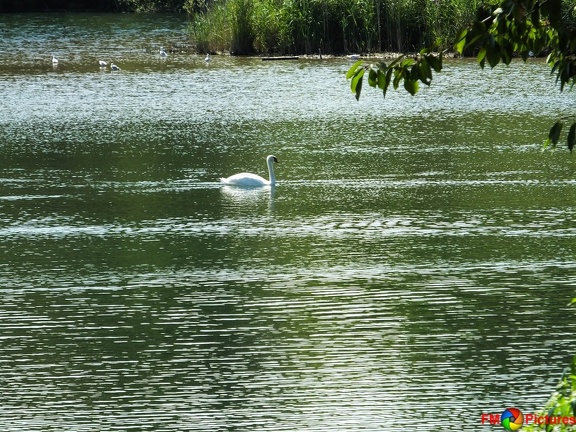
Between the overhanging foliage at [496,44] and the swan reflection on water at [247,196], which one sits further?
the swan reflection on water at [247,196]

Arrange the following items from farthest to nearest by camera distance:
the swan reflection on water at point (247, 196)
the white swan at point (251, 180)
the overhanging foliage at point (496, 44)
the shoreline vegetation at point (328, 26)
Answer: the shoreline vegetation at point (328, 26) < the white swan at point (251, 180) < the swan reflection on water at point (247, 196) < the overhanging foliage at point (496, 44)

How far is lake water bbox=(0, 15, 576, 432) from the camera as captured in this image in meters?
8.47

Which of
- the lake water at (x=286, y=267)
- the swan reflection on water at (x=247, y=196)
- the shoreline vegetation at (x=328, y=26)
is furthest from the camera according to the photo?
the shoreline vegetation at (x=328, y=26)

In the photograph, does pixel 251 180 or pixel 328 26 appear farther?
pixel 328 26

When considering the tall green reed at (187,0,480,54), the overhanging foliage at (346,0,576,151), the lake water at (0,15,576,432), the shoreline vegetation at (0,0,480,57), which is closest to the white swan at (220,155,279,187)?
the lake water at (0,15,576,432)

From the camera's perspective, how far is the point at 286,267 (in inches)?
479

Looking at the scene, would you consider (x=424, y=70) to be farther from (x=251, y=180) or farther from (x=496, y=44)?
(x=251, y=180)

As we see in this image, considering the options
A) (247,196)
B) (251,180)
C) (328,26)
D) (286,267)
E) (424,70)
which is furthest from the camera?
(328,26)

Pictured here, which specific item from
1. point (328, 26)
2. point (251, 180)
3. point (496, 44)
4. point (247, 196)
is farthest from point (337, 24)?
point (496, 44)

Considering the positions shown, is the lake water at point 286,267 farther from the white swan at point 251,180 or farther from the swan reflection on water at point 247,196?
the white swan at point 251,180

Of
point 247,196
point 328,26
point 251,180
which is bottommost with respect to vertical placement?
point 247,196

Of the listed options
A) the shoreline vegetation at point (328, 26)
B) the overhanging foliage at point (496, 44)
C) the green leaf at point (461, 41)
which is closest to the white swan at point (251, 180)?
the overhanging foliage at point (496, 44)

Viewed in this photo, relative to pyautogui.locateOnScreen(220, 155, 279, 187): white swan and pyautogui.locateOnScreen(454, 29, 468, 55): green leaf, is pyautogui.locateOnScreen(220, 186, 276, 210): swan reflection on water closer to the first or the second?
pyautogui.locateOnScreen(220, 155, 279, 187): white swan

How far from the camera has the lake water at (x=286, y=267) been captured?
847 centimetres
